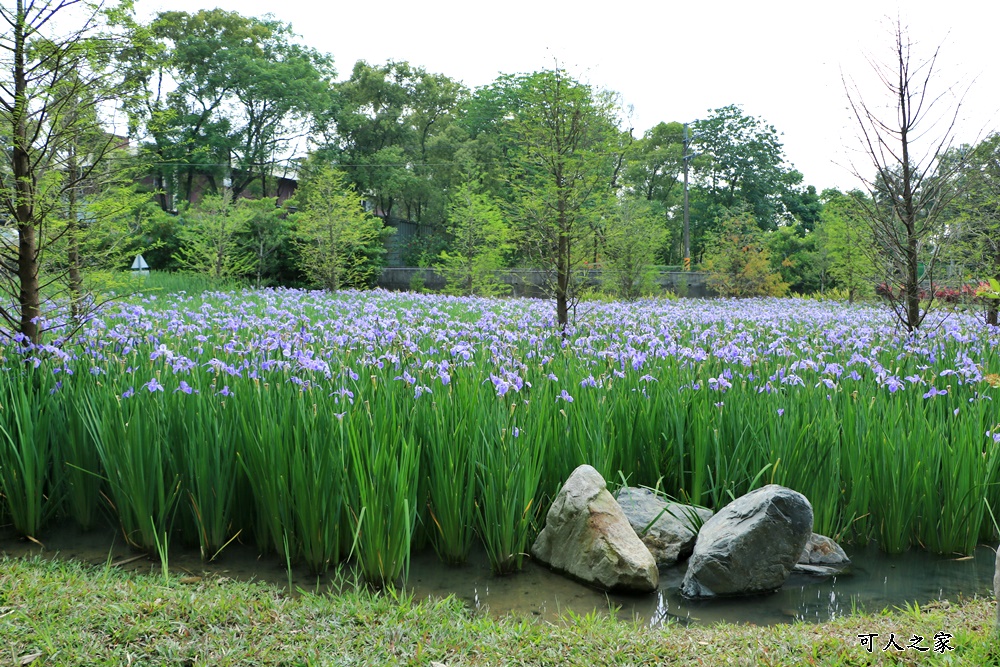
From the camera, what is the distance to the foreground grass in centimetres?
254

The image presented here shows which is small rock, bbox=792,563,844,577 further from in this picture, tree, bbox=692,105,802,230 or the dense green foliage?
tree, bbox=692,105,802,230

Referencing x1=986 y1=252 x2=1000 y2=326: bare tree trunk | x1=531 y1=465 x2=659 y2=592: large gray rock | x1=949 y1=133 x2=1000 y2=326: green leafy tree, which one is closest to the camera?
x1=531 y1=465 x2=659 y2=592: large gray rock

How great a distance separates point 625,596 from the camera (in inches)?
131

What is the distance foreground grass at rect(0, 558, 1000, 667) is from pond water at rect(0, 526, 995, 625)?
0.22m

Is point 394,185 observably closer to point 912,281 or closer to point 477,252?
point 477,252

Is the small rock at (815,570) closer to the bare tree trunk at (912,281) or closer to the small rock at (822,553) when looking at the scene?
the small rock at (822,553)

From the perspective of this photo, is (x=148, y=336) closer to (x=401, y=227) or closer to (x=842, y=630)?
(x=842, y=630)

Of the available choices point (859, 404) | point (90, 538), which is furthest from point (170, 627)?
point (859, 404)

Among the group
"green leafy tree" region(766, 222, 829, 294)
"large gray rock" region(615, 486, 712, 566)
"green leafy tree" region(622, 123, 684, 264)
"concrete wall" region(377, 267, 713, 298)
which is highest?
"green leafy tree" region(622, 123, 684, 264)

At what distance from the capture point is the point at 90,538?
12.9ft

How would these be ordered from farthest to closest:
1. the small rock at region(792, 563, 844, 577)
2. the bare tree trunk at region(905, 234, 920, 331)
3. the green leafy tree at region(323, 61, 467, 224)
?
the green leafy tree at region(323, 61, 467, 224) → the bare tree trunk at region(905, 234, 920, 331) → the small rock at region(792, 563, 844, 577)

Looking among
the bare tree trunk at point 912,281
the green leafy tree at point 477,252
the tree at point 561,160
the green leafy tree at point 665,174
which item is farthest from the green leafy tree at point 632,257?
the green leafy tree at point 665,174

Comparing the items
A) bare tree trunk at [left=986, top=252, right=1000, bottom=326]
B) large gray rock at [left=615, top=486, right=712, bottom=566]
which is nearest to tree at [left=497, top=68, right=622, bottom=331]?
large gray rock at [left=615, top=486, right=712, bottom=566]

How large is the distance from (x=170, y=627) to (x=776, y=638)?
92.3 inches
